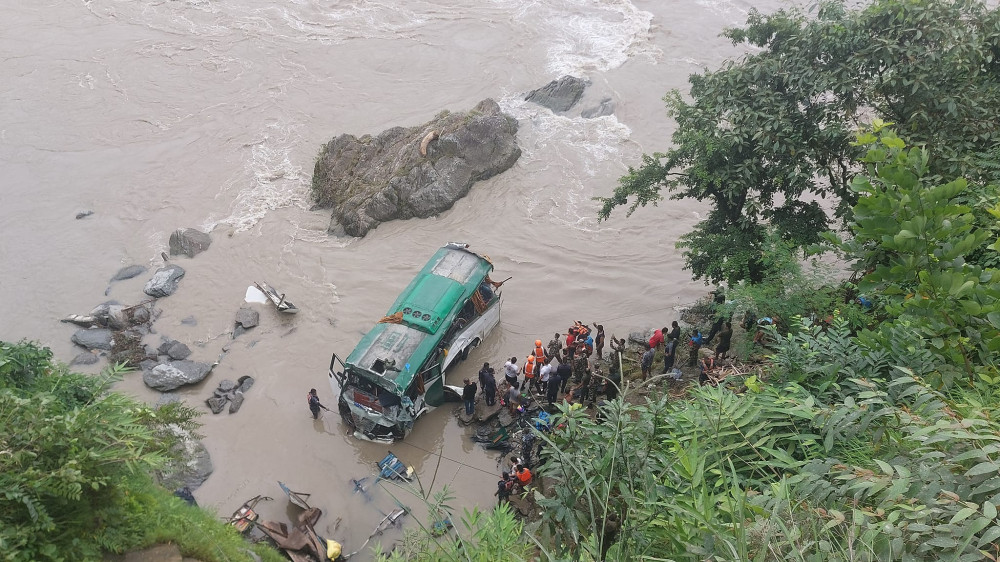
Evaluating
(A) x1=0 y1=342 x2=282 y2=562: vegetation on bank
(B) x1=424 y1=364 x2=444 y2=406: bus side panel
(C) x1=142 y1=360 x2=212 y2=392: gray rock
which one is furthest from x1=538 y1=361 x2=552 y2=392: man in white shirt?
(C) x1=142 y1=360 x2=212 y2=392: gray rock

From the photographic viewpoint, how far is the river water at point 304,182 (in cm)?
1348

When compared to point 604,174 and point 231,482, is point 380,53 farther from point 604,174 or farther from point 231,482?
point 231,482

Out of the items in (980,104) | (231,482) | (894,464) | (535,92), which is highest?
(980,104)

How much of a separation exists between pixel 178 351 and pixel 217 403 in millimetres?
2398

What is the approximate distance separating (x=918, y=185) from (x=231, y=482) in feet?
38.8

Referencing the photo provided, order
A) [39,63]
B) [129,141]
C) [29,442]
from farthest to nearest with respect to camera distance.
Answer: [39,63] → [129,141] → [29,442]

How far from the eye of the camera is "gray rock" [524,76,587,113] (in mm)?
24484

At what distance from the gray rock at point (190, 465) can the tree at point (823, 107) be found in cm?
1057

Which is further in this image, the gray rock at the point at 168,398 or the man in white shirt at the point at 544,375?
the gray rock at the point at 168,398

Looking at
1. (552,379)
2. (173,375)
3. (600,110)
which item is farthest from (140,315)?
(600,110)

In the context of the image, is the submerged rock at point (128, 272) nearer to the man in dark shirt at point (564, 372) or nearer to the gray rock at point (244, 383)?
the gray rock at point (244, 383)

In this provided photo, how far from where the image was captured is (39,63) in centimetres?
2806

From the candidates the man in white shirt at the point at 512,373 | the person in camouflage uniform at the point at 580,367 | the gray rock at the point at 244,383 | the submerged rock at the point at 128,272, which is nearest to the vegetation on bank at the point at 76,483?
the man in white shirt at the point at 512,373

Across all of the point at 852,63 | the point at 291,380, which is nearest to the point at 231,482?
the point at 291,380
